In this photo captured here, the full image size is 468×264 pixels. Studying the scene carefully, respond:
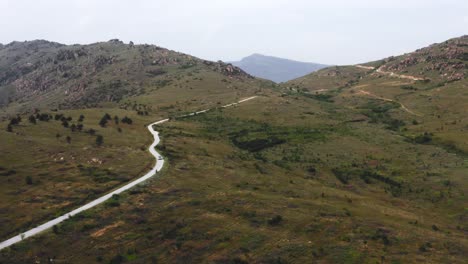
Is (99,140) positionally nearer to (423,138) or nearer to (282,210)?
(282,210)

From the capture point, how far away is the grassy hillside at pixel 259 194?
42.5 metres

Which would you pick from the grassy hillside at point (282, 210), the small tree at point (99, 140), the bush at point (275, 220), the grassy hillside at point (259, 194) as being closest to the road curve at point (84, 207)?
the grassy hillside at point (259, 194)

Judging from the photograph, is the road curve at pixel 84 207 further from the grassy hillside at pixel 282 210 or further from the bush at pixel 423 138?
the bush at pixel 423 138

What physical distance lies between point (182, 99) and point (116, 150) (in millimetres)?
106057

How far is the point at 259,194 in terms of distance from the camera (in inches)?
2361

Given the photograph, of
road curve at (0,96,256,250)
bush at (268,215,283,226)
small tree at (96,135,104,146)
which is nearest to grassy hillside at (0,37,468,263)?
bush at (268,215,283,226)

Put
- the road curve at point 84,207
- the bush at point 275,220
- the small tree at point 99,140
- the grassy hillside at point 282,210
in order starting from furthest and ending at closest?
the small tree at point 99,140
the bush at point 275,220
the road curve at point 84,207
the grassy hillside at point 282,210

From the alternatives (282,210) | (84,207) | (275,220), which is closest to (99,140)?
(84,207)

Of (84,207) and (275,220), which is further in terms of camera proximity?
(84,207)

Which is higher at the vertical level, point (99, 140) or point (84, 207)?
point (99, 140)

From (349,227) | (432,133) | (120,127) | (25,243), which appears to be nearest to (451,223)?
(349,227)

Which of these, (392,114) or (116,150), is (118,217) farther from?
(392,114)

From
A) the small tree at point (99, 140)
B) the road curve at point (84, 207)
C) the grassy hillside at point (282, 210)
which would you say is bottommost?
the grassy hillside at point (282, 210)

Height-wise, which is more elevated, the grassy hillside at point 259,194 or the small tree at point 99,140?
the small tree at point 99,140
